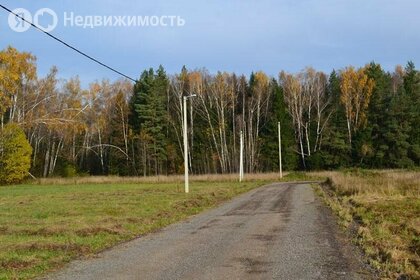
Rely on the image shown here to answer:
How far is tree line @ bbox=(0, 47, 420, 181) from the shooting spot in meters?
68.2

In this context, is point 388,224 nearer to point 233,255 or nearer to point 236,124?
point 233,255

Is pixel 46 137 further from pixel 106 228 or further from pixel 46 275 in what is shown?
pixel 46 275

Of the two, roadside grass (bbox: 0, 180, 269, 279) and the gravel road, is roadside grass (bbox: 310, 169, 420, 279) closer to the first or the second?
the gravel road

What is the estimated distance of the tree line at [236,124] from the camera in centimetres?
6819

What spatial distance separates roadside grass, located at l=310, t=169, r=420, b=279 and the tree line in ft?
140

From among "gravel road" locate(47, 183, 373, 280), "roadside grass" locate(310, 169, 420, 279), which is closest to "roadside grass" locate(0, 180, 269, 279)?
"gravel road" locate(47, 183, 373, 280)

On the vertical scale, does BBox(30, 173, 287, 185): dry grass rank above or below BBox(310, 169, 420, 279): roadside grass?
above

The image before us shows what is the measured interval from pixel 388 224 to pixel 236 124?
62.2 m

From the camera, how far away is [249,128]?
245 ft

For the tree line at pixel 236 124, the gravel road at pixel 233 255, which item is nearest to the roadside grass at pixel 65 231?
the gravel road at pixel 233 255

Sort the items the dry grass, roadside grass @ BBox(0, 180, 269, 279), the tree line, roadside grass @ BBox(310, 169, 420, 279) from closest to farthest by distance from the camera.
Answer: roadside grass @ BBox(310, 169, 420, 279), roadside grass @ BBox(0, 180, 269, 279), the dry grass, the tree line

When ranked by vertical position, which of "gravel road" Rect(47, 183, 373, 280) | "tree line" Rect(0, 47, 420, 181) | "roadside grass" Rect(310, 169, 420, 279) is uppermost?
"tree line" Rect(0, 47, 420, 181)

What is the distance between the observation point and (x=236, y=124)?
7550 cm

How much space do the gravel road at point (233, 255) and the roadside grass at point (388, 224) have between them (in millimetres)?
488
